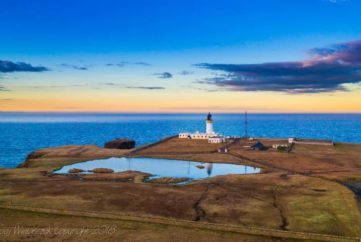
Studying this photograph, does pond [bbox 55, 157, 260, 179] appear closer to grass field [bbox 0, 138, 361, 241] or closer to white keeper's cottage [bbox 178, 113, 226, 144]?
grass field [bbox 0, 138, 361, 241]

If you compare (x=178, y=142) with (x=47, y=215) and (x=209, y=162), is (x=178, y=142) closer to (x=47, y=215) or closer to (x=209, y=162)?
(x=209, y=162)

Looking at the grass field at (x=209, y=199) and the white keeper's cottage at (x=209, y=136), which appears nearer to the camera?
the grass field at (x=209, y=199)

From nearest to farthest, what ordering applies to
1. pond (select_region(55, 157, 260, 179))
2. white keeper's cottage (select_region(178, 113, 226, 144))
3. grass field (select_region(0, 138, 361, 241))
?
grass field (select_region(0, 138, 361, 241))
pond (select_region(55, 157, 260, 179))
white keeper's cottage (select_region(178, 113, 226, 144))

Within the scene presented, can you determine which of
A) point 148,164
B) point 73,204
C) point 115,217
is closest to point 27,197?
point 73,204

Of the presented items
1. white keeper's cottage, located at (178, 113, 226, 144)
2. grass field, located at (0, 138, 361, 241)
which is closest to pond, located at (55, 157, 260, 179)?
grass field, located at (0, 138, 361, 241)

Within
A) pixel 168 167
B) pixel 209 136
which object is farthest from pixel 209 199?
pixel 209 136

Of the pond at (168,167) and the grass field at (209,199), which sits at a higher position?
the grass field at (209,199)

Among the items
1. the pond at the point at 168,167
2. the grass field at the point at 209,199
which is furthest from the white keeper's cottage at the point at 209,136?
the grass field at the point at 209,199

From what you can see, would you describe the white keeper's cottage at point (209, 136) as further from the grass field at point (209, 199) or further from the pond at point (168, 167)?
the grass field at point (209, 199)
